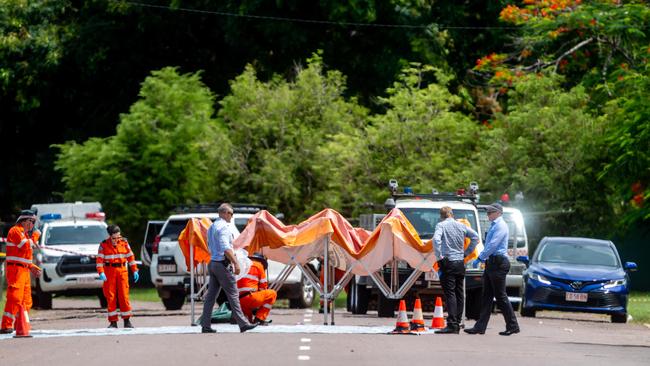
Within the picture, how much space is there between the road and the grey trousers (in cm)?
35

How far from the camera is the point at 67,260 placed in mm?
31984

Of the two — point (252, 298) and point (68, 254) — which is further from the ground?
point (68, 254)

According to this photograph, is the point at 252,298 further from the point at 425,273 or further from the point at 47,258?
the point at 47,258

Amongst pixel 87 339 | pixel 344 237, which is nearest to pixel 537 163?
pixel 344 237

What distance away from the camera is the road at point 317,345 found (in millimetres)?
16531

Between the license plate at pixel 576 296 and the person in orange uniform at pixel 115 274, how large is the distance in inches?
332

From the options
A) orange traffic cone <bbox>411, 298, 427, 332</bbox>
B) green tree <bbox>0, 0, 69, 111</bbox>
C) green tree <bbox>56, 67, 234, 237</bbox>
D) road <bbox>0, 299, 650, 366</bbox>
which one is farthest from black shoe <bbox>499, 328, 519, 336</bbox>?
green tree <bbox>0, 0, 69, 111</bbox>

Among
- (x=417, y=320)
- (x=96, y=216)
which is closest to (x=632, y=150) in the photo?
(x=96, y=216)

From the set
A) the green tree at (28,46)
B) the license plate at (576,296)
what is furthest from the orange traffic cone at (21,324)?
the green tree at (28,46)

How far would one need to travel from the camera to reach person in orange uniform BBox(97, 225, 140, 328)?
22.8m

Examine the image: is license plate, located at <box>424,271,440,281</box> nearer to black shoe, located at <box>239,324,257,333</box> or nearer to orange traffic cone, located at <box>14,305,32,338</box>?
black shoe, located at <box>239,324,257,333</box>

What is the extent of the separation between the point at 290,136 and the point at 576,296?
14338 mm

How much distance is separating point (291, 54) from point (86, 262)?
16.4 metres

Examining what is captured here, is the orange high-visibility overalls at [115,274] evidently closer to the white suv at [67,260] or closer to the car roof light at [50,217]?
the white suv at [67,260]
